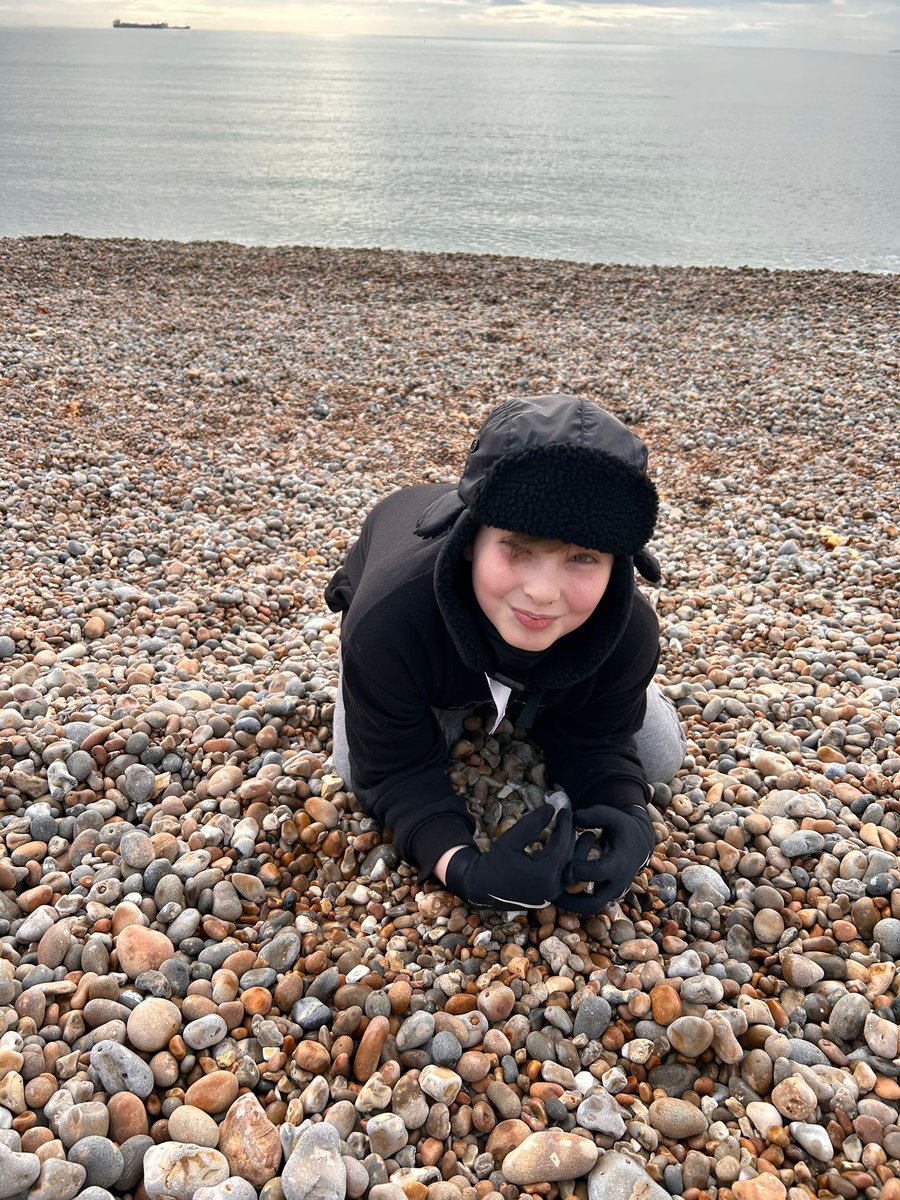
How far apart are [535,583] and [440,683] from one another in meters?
0.58

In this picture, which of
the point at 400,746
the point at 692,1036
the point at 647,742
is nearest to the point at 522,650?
the point at 400,746

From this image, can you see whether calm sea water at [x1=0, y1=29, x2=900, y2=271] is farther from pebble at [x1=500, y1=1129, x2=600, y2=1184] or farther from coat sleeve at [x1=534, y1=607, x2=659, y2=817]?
pebble at [x1=500, y1=1129, x2=600, y2=1184]

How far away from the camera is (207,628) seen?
411 centimetres

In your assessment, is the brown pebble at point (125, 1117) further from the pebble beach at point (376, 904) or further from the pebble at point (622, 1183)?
the pebble at point (622, 1183)

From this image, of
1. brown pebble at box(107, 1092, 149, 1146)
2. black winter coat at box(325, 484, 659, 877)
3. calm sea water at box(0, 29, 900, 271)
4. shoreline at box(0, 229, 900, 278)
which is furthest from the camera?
calm sea water at box(0, 29, 900, 271)

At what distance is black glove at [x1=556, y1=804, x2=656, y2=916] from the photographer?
240 cm

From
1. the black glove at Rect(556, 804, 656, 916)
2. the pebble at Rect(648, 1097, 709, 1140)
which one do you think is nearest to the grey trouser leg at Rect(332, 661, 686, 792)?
the black glove at Rect(556, 804, 656, 916)

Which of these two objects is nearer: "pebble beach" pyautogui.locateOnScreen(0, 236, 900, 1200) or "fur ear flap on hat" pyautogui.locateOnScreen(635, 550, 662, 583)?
"pebble beach" pyautogui.locateOnScreen(0, 236, 900, 1200)

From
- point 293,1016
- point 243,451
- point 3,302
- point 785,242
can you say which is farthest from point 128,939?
point 785,242

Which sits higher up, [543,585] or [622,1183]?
[543,585]

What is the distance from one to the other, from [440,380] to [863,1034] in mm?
6416

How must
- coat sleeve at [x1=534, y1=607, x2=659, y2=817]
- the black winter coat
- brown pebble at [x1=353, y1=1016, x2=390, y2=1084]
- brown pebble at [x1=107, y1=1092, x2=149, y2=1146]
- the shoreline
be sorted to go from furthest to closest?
the shoreline, coat sleeve at [x1=534, y1=607, x2=659, y2=817], the black winter coat, brown pebble at [x1=353, y1=1016, x2=390, y2=1084], brown pebble at [x1=107, y1=1092, x2=149, y2=1146]

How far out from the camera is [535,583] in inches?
81.8

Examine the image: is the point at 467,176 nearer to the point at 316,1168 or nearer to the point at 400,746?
the point at 400,746
